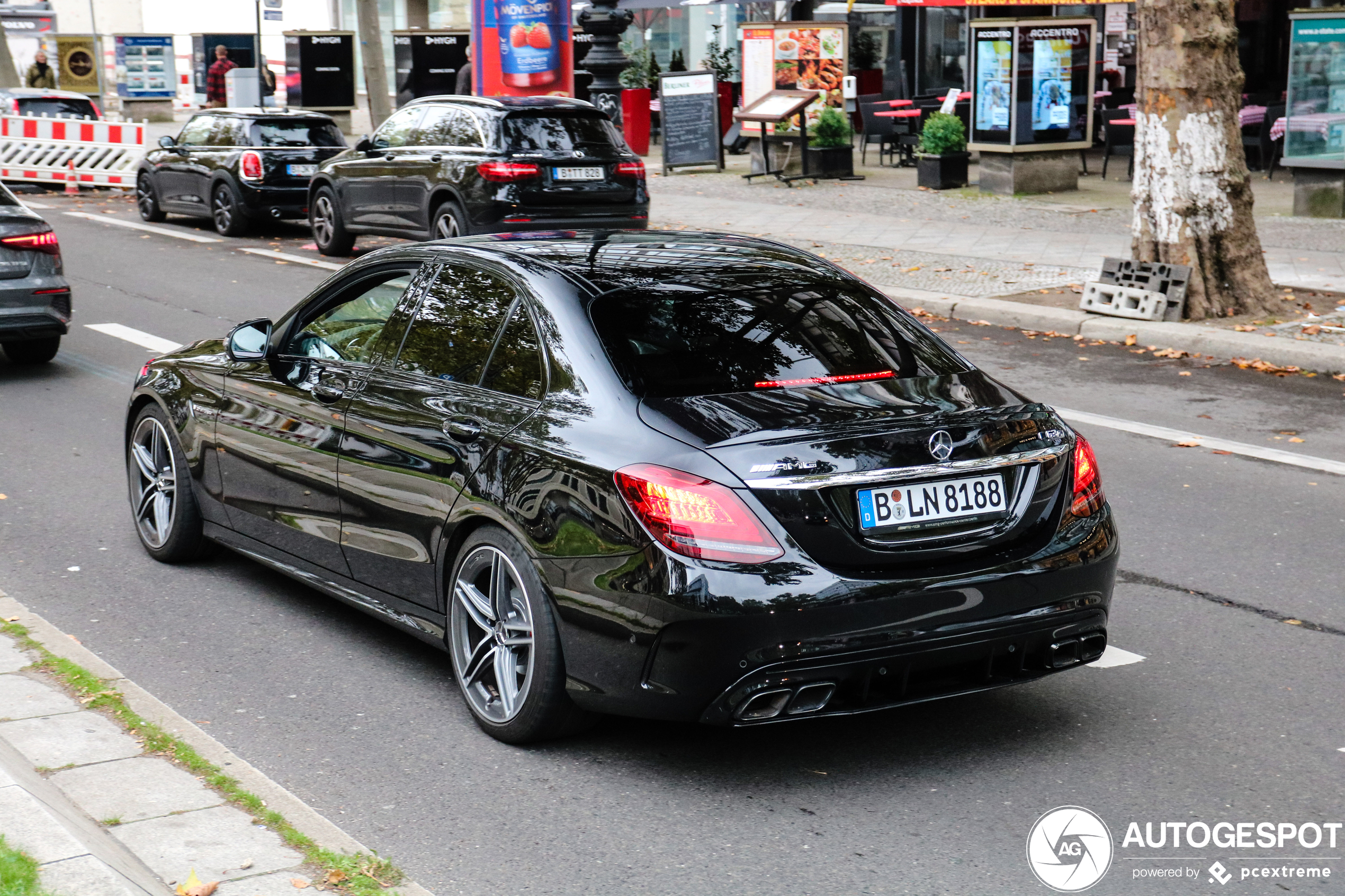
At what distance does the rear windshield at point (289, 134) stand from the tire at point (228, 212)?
71 centimetres

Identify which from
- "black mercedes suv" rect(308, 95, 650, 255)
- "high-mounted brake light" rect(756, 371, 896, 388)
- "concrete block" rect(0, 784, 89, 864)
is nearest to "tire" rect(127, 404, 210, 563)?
"concrete block" rect(0, 784, 89, 864)

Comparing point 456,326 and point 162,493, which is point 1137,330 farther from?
point 456,326

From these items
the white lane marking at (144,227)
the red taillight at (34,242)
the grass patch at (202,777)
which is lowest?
the grass patch at (202,777)

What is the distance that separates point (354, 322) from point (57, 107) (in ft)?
79.4

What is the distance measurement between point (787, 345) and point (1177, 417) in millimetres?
5284

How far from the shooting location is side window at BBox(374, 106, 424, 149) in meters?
17.0

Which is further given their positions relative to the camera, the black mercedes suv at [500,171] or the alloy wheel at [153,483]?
the black mercedes suv at [500,171]

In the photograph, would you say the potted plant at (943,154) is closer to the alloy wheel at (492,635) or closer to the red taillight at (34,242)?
the red taillight at (34,242)

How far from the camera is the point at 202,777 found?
13.6 ft

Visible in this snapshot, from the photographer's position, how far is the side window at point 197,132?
2092cm

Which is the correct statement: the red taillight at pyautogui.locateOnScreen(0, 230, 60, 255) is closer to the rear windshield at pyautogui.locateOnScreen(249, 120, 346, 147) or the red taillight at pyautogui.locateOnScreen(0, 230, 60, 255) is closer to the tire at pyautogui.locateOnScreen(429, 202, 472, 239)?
the tire at pyautogui.locateOnScreen(429, 202, 472, 239)

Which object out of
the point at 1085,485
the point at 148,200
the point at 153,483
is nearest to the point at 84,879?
the point at 1085,485

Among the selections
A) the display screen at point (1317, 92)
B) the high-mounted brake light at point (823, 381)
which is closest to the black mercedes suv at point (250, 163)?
the display screen at point (1317, 92)

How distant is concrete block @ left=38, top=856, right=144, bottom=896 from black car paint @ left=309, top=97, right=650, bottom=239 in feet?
40.2
